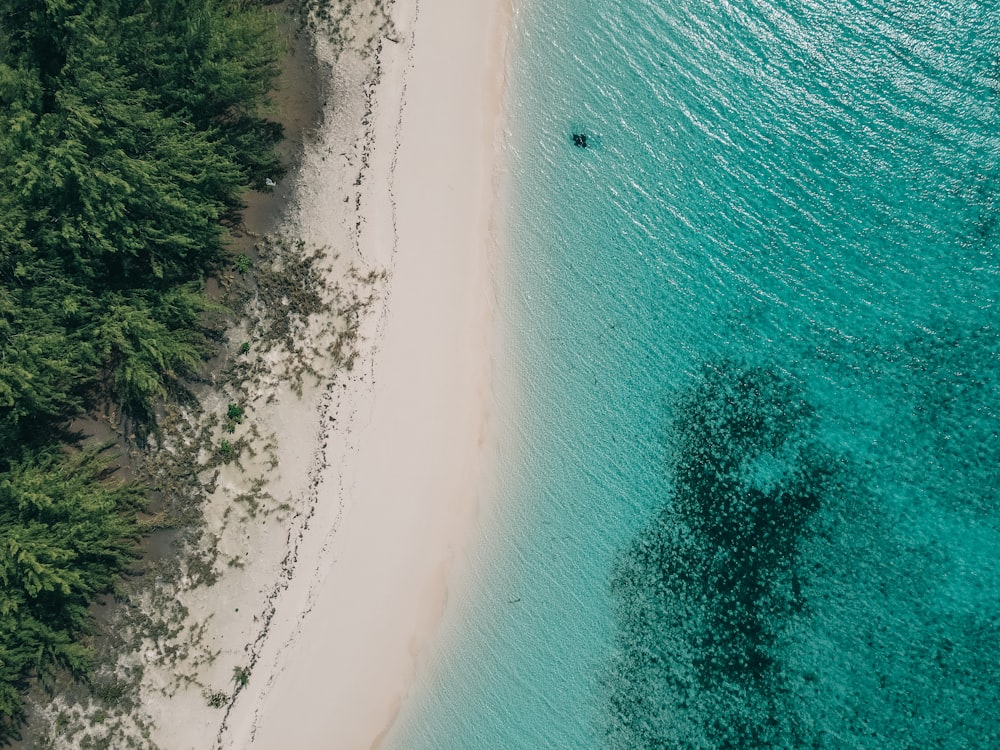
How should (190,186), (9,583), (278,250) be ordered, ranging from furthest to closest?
(278,250) < (190,186) < (9,583)

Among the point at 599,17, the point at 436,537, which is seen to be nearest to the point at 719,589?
the point at 436,537

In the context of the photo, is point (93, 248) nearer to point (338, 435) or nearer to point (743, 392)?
point (338, 435)

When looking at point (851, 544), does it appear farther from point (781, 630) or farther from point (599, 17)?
point (599, 17)

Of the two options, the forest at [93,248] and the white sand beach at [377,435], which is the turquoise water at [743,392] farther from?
the forest at [93,248]

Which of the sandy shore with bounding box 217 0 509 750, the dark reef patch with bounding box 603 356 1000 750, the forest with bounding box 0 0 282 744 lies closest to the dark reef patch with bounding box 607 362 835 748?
the dark reef patch with bounding box 603 356 1000 750

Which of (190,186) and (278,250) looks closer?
(190,186)

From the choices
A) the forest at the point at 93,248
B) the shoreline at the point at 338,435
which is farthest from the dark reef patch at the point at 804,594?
the forest at the point at 93,248

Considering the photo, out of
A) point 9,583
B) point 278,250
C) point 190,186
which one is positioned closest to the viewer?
point 9,583
